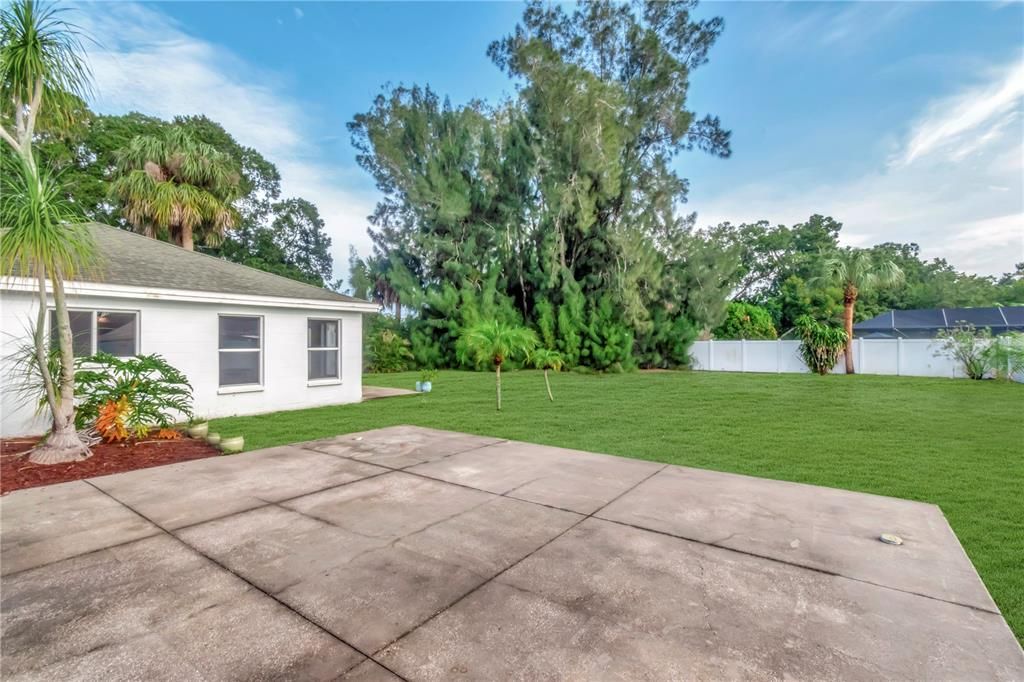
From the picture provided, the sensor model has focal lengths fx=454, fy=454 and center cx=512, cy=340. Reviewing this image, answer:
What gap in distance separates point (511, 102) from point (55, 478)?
20221mm

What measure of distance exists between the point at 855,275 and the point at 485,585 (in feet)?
62.5

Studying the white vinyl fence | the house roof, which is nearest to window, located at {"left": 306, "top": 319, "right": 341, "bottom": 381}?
the house roof

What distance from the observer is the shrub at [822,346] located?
51.2ft

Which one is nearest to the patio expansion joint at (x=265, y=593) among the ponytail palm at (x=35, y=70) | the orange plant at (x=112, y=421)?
the orange plant at (x=112, y=421)

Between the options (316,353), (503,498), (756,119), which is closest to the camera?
(503,498)

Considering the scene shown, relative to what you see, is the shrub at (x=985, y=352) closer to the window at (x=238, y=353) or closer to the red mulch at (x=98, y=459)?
the red mulch at (x=98, y=459)

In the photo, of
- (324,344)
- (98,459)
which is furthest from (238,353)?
(98,459)

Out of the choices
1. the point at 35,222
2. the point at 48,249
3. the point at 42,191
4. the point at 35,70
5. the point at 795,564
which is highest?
the point at 35,70

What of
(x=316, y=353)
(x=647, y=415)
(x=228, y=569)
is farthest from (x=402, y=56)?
(x=228, y=569)

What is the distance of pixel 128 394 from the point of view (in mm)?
6055

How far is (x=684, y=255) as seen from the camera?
18.2 metres

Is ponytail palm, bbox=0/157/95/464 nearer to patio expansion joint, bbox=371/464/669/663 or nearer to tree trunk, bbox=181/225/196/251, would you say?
patio expansion joint, bbox=371/464/669/663

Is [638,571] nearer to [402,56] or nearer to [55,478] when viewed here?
[55,478]

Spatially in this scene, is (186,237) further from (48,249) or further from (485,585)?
(485,585)
